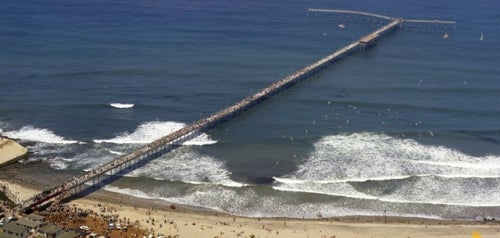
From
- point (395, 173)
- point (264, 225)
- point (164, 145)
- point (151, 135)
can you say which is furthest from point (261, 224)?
point (151, 135)

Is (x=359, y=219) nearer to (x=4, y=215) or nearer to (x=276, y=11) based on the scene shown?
(x=4, y=215)

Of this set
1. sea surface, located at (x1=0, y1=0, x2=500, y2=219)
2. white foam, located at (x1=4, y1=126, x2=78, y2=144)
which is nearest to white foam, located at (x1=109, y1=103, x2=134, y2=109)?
sea surface, located at (x1=0, y1=0, x2=500, y2=219)

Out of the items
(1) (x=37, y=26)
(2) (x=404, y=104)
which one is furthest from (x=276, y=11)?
(2) (x=404, y=104)

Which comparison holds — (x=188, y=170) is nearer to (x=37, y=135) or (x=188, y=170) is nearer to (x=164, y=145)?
(x=164, y=145)

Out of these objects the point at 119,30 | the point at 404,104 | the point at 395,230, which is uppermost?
the point at 119,30

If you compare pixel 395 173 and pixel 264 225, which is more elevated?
pixel 395 173
